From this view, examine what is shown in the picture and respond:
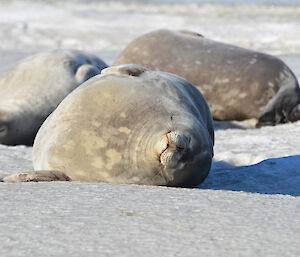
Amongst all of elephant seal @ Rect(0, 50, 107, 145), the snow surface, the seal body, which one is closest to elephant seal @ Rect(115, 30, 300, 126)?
elephant seal @ Rect(0, 50, 107, 145)

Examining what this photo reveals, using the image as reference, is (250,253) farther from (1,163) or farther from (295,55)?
(295,55)

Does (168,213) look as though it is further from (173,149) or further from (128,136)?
(128,136)

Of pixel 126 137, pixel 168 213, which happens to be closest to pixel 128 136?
pixel 126 137

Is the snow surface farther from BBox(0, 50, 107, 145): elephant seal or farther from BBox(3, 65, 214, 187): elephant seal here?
BBox(0, 50, 107, 145): elephant seal

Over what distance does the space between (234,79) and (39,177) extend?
2.74 m

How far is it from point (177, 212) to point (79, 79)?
2534mm

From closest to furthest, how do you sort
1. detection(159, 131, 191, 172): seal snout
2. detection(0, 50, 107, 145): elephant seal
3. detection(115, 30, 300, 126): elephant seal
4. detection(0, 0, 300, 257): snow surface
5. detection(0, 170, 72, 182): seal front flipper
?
1. detection(0, 0, 300, 257): snow surface
2. detection(159, 131, 191, 172): seal snout
3. detection(0, 170, 72, 182): seal front flipper
4. detection(0, 50, 107, 145): elephant seal
5. detection(115, 30, 300, 126): elephant seal

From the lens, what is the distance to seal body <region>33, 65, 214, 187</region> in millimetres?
2383

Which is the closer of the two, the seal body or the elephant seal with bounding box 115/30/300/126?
the seal body

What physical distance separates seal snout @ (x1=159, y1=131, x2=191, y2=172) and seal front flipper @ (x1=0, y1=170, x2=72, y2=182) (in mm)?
427

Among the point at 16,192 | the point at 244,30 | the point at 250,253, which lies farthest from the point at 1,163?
the point at 244,30

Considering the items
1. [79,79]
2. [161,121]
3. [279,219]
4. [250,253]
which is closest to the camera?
[250,253]

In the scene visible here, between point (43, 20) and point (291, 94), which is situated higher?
point (291, 94)

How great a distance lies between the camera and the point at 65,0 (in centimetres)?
2286
